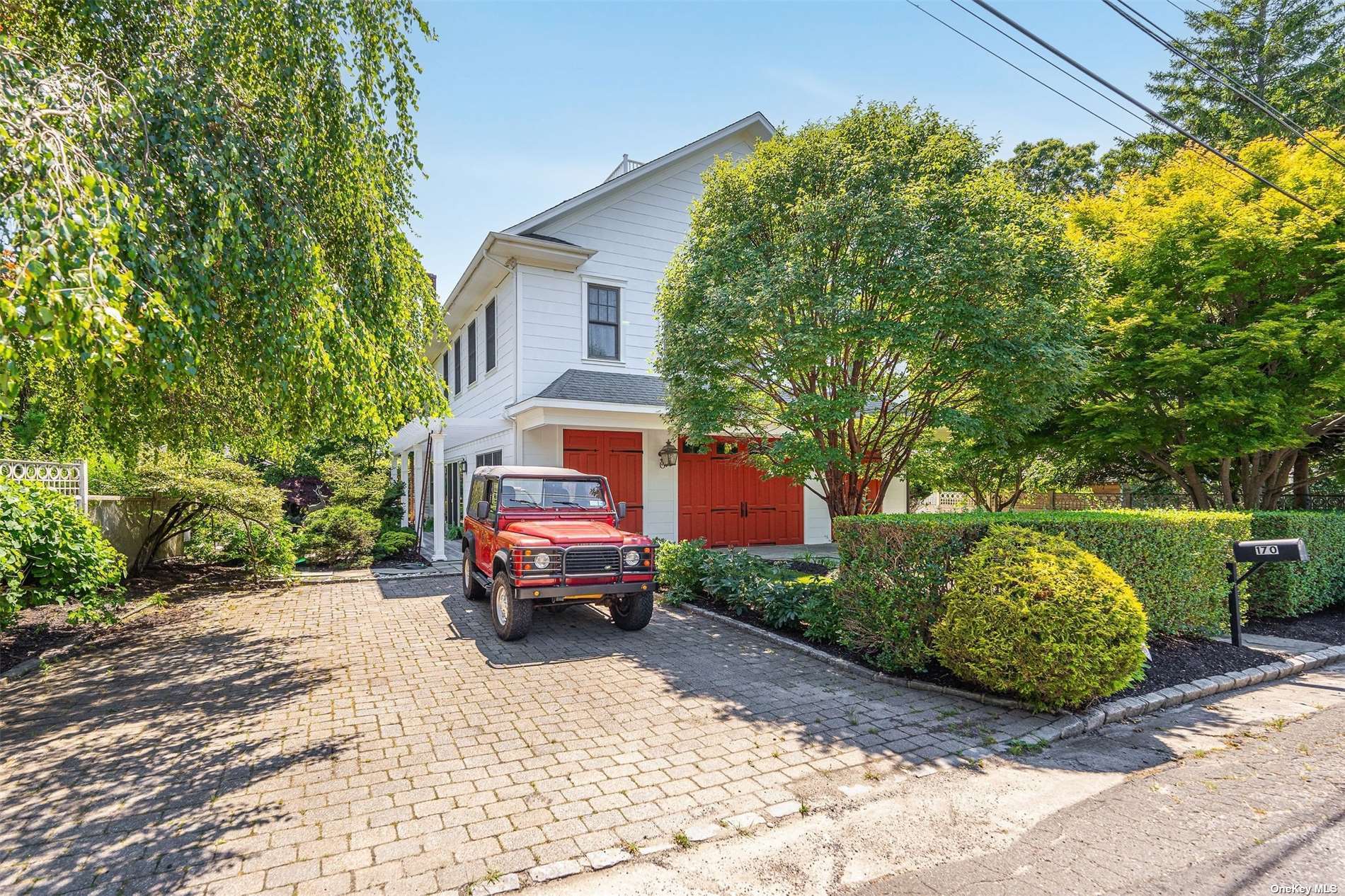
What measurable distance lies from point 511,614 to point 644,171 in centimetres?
1075

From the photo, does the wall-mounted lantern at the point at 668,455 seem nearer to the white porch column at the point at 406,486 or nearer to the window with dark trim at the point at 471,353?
the window with dark trim at the point at 471,353

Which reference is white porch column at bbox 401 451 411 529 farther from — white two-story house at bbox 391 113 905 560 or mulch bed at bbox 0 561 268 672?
mulch bed at bbox 0 561 268 672

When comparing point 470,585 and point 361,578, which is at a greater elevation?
point 470,585

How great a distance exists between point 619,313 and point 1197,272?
392 inches

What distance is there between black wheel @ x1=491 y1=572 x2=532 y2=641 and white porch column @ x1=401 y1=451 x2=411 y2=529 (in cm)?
1322

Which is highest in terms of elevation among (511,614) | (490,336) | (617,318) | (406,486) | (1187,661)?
(617,318)

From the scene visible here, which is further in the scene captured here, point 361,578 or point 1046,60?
point 361,578

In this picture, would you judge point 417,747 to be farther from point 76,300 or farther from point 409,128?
point 409,128

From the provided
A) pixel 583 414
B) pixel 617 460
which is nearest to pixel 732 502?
pixel 617 460

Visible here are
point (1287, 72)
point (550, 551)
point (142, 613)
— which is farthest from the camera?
point (1287, 72)

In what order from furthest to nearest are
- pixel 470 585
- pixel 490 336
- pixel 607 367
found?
1. pixel 490 336
2. pixel 607 367
3. pixel 470 585

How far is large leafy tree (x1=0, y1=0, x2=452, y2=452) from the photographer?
2939mm

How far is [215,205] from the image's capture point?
4102 mm

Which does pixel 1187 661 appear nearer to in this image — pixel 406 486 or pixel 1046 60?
pixel 1046 60
